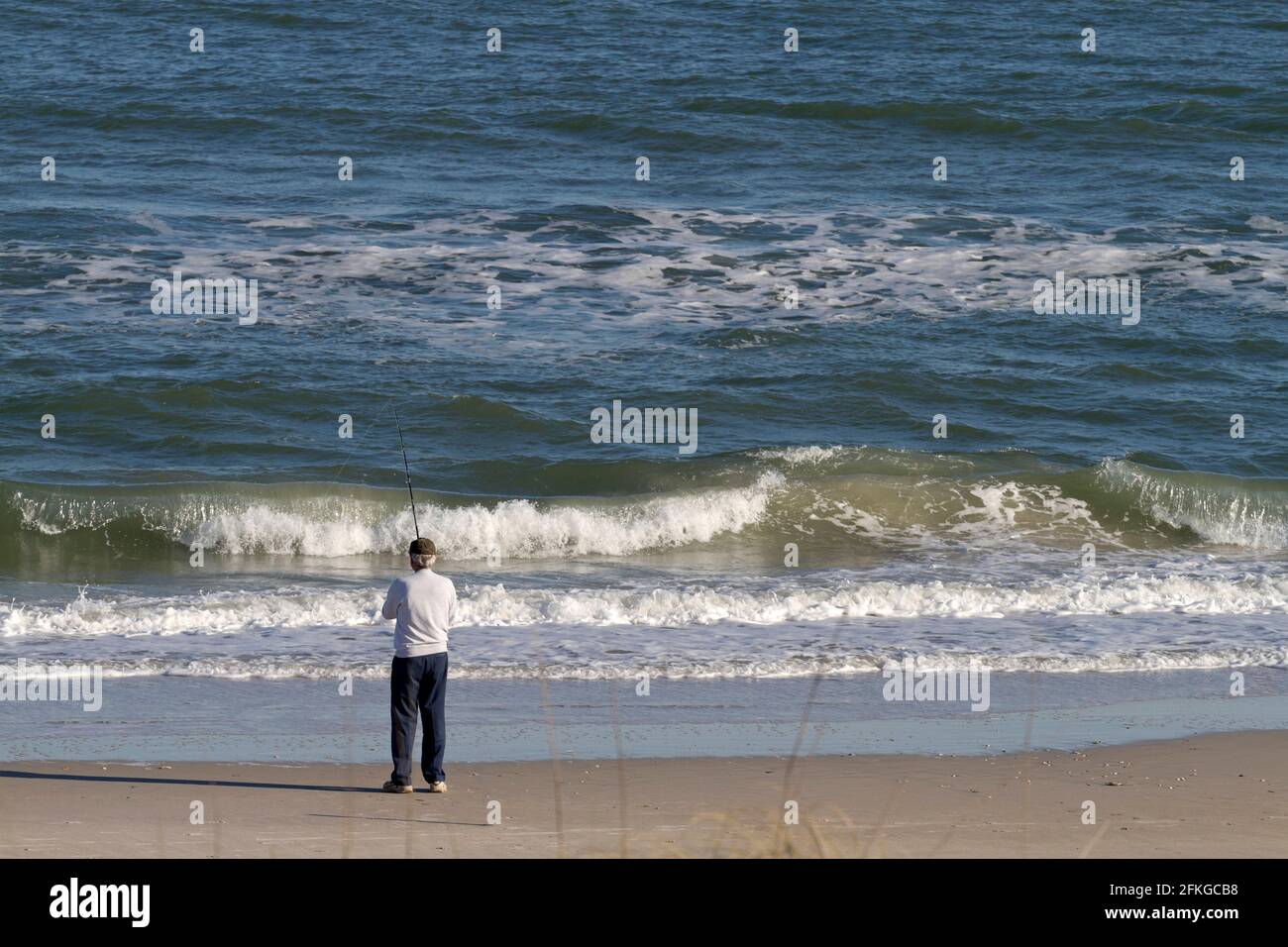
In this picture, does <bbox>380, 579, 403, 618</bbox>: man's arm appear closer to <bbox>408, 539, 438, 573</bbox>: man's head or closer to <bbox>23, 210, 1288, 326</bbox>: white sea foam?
<bbox>408, 539, 438, 573</bbox>: man's head

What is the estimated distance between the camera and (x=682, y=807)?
8133 mm

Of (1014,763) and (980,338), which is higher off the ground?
(980,338)

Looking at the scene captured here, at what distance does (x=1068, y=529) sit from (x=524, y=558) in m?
5.48

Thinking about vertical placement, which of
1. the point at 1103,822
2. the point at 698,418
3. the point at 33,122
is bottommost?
the point at 1103,822

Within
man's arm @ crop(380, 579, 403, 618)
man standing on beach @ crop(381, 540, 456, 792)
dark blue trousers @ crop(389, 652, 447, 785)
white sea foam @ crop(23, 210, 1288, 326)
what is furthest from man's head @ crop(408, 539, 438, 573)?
white sea foam @ crop(23, 210, 1288, 326)

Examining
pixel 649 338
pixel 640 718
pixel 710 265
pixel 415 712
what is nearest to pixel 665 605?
pixel 640 718

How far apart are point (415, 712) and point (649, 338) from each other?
41.0 feet

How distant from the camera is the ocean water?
12.9m

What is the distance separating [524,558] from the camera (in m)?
15.2

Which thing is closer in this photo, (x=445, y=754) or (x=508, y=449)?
(x=445, y=754)

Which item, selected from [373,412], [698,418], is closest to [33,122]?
[373,412]

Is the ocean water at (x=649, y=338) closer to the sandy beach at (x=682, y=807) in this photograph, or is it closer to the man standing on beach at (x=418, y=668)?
the sandy beach at (x=682, y=807)

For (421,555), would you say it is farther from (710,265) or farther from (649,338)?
(710,265)

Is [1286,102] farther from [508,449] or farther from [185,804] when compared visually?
[185,804]
